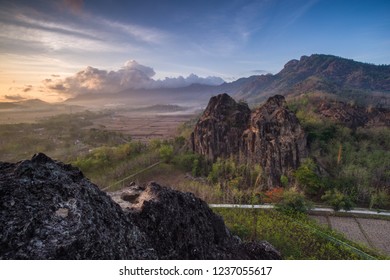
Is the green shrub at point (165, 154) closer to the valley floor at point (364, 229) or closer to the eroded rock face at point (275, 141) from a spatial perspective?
the eroded rock face at point (275, 141)

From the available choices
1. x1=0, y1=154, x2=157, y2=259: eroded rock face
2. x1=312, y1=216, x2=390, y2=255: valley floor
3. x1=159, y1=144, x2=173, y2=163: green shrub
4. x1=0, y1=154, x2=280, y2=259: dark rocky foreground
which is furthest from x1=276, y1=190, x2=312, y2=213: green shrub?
x1=159, y1=144, x2=173, y2=163: green shrub

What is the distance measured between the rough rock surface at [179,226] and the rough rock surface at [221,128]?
1710cm

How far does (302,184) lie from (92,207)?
635 inches

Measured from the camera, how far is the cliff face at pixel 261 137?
19.7 metres

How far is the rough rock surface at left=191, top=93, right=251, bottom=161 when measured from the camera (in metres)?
23.2

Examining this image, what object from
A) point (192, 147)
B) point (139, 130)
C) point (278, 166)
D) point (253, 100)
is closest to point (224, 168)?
point (278, 166)

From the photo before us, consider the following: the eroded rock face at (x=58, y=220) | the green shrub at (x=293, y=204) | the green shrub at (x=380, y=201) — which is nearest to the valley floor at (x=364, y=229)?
the green shrub at (x=293, y=204)

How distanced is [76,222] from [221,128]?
21.0m

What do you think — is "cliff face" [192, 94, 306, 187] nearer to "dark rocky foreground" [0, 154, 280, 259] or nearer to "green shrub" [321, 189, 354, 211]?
"green shrub" [321, 189, 354, 211]

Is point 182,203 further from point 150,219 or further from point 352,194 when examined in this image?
point 352,194

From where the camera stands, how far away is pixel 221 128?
23.7 m

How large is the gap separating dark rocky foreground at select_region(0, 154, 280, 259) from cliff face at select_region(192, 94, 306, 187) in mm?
15499
